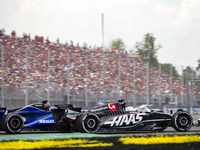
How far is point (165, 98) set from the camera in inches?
965

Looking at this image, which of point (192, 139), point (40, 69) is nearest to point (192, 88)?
point (40, 69)

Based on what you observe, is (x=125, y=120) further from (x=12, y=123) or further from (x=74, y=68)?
(x=74, y=68)

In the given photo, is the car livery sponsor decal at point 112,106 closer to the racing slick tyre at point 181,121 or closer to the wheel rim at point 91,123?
the wheel rim at point 91,123

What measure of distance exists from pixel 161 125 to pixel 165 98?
1518 cm

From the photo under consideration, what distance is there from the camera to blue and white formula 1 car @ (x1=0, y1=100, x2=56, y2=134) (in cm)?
937

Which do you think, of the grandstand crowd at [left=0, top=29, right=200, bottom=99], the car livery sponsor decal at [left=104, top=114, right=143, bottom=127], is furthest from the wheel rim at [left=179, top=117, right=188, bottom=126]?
the grandstand crowd at [left=0, top=29, right=200, bottom=99]

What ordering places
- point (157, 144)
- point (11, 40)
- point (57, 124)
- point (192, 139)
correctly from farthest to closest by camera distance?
point (11, 40) < point (57, 124) < point (192, 139) < point (157, 144)

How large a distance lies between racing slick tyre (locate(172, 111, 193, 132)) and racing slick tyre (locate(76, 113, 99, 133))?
234cm

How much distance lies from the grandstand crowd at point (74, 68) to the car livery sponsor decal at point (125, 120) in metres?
9.96

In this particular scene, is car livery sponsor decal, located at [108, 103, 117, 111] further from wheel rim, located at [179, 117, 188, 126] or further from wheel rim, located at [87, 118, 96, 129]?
wheel rim, located at [179, 117, 188, 126]

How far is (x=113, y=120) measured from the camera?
29.5ft

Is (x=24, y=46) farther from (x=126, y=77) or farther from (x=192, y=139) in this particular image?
(x=192, y=139)

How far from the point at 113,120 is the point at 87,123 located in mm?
750

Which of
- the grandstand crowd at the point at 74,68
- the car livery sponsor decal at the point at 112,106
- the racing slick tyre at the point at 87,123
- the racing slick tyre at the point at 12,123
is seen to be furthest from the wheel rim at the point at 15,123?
the grandstand crowd at the point at 74,68
